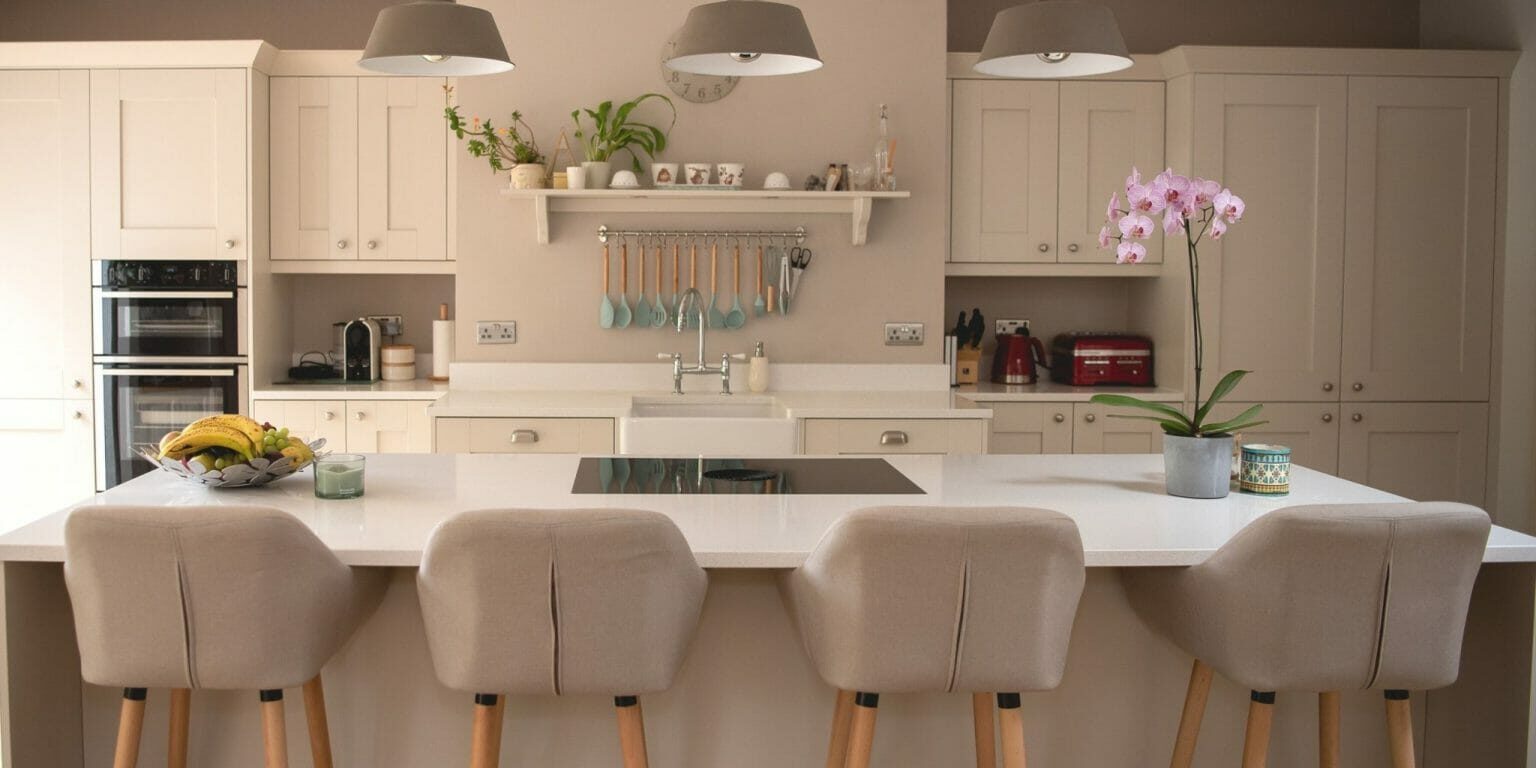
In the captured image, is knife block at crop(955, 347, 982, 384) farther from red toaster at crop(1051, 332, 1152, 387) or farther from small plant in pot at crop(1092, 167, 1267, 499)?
small plant in pot at crop(1092, 167, 1267, 499)

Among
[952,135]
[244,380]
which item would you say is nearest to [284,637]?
[244,380]

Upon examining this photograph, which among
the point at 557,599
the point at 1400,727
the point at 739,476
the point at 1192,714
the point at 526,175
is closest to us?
the point at 557,599

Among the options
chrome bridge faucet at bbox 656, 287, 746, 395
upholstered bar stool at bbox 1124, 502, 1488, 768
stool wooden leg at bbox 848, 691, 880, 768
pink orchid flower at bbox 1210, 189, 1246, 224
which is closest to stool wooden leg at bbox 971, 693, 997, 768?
stool wooden leg at bbox 848, 691, 880, 768

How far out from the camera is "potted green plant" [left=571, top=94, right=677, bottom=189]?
176 inches

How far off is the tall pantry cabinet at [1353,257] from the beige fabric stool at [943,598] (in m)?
2.92

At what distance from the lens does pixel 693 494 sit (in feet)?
8.50

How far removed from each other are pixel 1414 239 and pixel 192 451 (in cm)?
405

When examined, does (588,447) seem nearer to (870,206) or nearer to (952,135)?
(870,206)

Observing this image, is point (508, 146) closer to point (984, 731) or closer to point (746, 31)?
point (746, 31)

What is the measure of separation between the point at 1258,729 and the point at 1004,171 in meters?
2.89

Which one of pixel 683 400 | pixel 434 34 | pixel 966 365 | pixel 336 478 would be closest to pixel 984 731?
pixel 336 478

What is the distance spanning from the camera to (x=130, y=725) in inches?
84.9

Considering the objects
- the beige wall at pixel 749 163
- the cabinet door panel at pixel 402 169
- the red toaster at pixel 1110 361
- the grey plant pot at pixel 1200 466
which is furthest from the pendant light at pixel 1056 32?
the cabinet door panel at pixel 402 169

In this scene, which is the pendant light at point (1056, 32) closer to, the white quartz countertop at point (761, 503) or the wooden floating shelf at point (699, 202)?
the white quartz countertop at point (761, 503)
